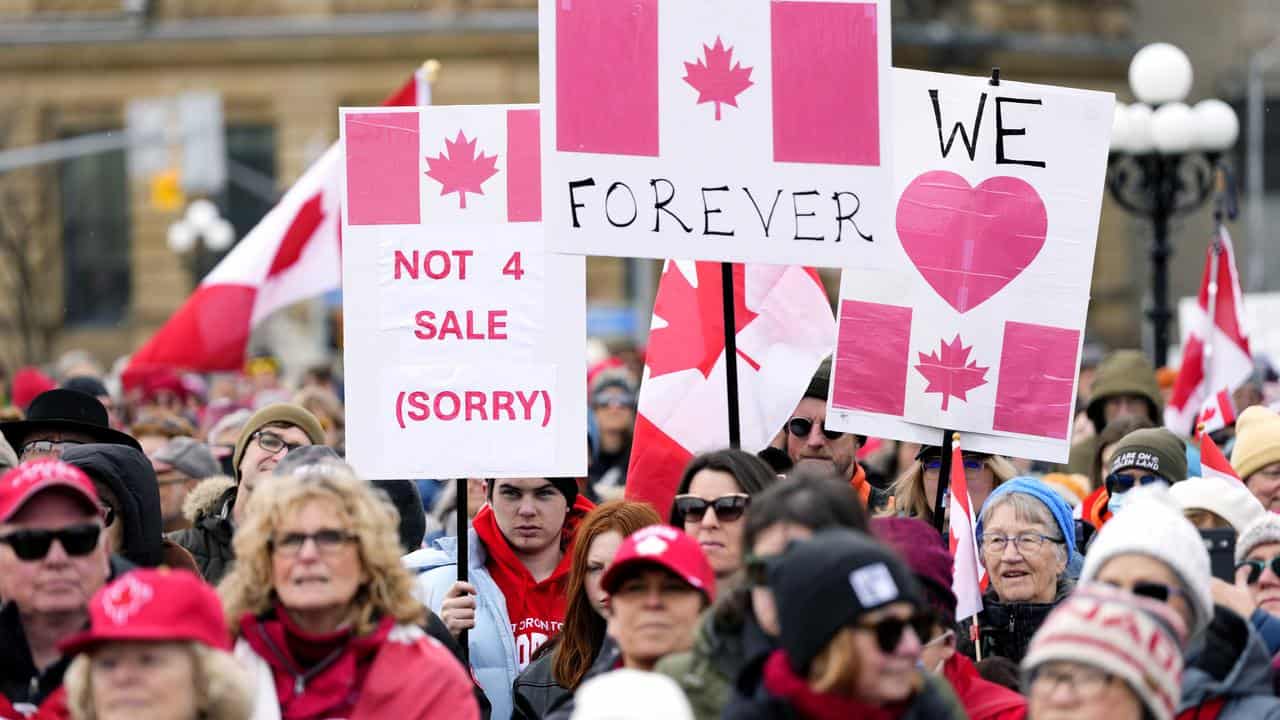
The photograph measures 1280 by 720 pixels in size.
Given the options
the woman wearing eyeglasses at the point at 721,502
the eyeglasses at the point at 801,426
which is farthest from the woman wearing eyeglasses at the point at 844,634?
the eyeglasses at the point at 801,426

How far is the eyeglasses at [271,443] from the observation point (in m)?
7.53

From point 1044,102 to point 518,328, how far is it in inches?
72.1

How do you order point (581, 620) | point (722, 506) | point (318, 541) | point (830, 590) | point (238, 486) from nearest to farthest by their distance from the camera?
point (830, 590)
point (318, 541)
point (722, 506)
point (581, 620)
point (238, 486)

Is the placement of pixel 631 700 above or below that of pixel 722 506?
below

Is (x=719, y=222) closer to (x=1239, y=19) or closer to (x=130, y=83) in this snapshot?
(x=130, y=83)

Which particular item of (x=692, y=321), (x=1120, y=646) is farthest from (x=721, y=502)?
(x=692, y=321)

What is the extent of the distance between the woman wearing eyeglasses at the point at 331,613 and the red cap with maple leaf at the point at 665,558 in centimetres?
45

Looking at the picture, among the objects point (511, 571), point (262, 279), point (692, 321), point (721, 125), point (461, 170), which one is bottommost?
point (511, 571)

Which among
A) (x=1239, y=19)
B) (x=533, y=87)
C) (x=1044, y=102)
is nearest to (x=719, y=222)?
(x=1044, y=102)

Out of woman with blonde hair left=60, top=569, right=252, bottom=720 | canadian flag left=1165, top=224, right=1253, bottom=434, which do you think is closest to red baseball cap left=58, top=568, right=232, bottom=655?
woman with blonde hair left=60, top=569, right=252, bottom=720

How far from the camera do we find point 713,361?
300 inches

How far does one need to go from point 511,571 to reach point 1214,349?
6.23 metres

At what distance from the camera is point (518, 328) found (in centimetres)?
677

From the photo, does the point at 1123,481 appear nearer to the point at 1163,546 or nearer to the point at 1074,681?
the point at 1163,546
